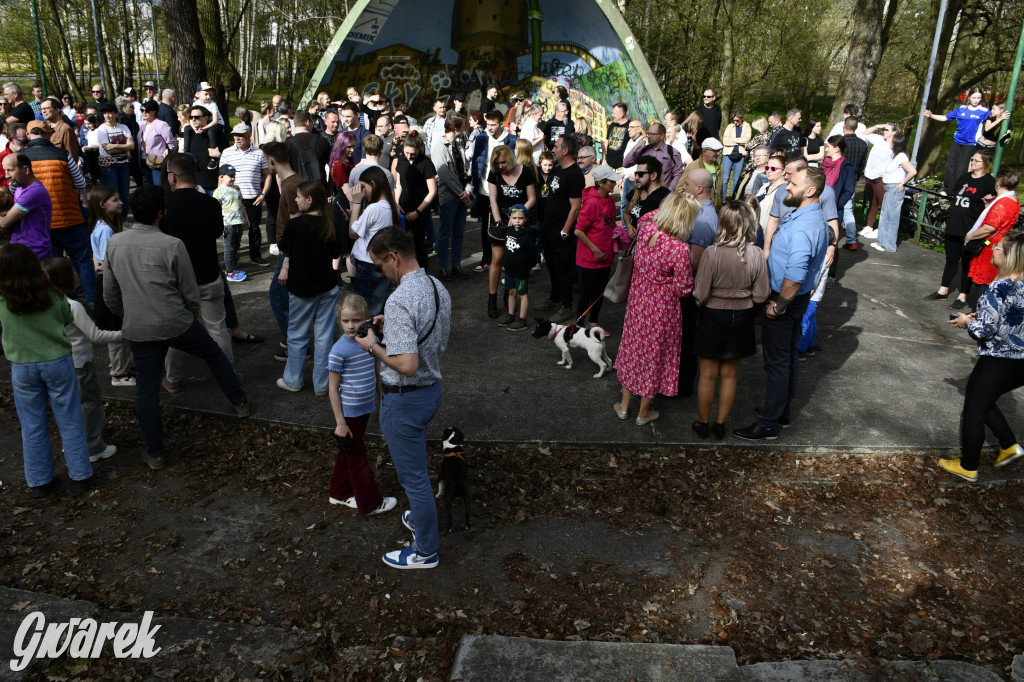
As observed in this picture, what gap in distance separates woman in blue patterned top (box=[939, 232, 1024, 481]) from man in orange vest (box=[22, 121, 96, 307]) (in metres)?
8.17

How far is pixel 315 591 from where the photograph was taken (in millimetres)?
4027

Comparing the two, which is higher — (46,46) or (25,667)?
(46,46)

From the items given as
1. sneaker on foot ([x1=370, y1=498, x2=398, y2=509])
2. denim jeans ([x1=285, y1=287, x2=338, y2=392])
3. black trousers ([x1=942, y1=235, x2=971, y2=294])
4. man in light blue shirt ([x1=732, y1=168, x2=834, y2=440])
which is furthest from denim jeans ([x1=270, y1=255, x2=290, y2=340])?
black trousers ([x1=942, y1=235, x2=971, y2=294])

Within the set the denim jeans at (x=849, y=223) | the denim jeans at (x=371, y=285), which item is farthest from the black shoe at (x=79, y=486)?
the denim jeans at (x=849, y=223)

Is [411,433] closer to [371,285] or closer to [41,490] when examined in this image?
[41,490]

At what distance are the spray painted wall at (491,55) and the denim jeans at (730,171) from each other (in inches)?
144

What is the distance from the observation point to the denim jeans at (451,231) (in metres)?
9.02

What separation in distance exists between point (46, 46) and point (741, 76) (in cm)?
3019

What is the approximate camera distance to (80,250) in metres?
7.93

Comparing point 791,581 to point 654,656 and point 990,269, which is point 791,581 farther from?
point 990,269

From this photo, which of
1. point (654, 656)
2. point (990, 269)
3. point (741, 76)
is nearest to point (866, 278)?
point (990, 269)

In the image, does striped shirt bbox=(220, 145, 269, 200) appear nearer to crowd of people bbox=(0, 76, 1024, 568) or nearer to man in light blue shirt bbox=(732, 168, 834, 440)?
crowd of people bbox=(0, 76, 1024, 568)

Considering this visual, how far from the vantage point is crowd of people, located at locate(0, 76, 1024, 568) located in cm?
436

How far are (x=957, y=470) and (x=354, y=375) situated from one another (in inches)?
175
